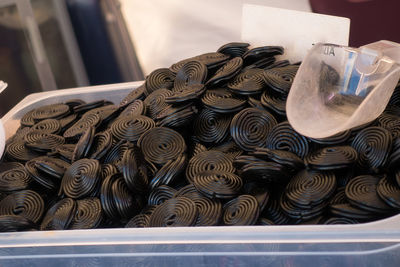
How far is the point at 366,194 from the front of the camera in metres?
0.63

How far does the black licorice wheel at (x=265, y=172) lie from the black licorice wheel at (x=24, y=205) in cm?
35

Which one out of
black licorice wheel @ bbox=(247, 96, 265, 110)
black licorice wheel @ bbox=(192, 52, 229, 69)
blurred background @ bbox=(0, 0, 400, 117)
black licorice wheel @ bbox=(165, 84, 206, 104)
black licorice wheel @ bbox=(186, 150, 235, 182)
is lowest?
blurred background @ bbox=(0, 0, 400, 117)

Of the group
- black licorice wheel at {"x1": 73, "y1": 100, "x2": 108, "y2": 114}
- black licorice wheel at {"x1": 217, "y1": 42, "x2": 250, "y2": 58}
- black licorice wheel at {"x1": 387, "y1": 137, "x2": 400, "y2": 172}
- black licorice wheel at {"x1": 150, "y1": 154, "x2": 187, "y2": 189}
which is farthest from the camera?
black licorice wheel at {"x1": 73, "y1": 100, "x2": 108, "y2": 114}

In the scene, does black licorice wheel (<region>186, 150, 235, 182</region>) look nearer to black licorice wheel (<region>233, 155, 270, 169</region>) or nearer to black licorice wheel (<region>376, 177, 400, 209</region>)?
black licorice wheel (<region>233, 155, 270, 169</region>)

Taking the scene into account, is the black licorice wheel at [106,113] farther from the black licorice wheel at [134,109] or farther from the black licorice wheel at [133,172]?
the black licorice wheel at [133,172]

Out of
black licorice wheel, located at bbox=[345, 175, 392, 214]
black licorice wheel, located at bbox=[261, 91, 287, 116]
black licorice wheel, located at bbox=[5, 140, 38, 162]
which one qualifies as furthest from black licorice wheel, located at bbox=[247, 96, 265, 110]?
black licorice wheel, located at bbox=[5, 140, 38, 162]

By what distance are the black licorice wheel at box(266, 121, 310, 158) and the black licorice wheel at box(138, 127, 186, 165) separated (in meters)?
0.15

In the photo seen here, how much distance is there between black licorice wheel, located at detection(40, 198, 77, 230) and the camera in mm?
744

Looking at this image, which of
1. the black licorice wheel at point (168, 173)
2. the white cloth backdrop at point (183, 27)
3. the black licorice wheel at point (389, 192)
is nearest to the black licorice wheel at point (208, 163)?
the black licorice wheel at point (168, 173)

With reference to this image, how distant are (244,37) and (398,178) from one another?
0.50 metres

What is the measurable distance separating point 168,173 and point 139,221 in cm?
9

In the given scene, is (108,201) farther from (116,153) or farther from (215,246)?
(215,246)

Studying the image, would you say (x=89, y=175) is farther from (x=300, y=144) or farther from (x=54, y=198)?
(x=300, y=144)

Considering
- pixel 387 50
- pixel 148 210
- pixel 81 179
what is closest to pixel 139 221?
pixel 148 210
